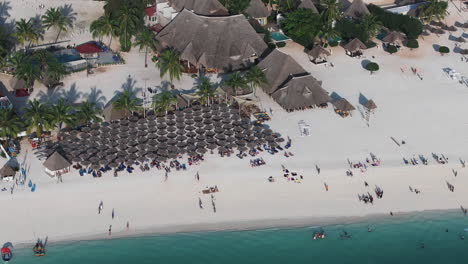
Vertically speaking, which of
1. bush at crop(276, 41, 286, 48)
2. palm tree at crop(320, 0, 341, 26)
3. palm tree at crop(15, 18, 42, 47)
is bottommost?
bush at crop(276, 41, 286, 48)

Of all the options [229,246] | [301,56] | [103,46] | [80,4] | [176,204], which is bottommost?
[229,246]

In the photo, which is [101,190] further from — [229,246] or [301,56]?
[301,56]

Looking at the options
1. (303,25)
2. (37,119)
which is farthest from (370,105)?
(37,119)

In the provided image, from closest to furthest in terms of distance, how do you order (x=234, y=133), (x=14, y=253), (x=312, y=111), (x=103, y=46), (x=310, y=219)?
(x=14, y=253)
(x=310, y=219)
(x=234, y=133)
(x=312, y=111)
(x=103, y=46)

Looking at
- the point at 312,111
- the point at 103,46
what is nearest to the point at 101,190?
the point at 312,111

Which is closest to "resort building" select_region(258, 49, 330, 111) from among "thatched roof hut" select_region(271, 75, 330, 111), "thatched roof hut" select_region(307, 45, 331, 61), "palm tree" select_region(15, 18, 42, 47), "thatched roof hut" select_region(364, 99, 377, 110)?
"thatched roof hut" select_region(271, 75, 330, 111)

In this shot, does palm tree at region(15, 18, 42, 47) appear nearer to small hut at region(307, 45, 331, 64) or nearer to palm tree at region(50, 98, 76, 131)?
palm tree at region(50, 98, 76, 131)
